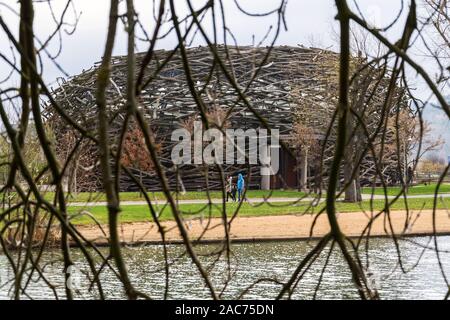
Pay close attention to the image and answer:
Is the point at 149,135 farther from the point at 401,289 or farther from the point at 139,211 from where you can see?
the point at 139,211

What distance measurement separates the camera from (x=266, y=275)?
9.38 meters

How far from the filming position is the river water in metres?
7.75

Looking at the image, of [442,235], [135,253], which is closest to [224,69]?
[135,253]

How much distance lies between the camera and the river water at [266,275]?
25.4ft

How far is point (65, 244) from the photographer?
162 cm
